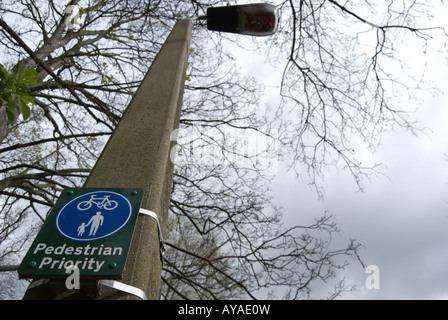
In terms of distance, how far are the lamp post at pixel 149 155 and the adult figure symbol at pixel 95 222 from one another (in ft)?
0.61

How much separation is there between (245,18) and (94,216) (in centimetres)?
212

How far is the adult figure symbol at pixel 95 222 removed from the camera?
3.93 ft

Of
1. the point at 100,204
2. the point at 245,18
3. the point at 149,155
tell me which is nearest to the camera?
the point at 100,204

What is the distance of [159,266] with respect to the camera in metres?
1.57

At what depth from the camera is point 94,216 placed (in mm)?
1261

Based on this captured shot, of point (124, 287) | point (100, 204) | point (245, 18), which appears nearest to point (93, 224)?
point (100, 204)

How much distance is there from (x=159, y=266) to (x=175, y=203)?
4.77 metres

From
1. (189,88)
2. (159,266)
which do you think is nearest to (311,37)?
(189,88)

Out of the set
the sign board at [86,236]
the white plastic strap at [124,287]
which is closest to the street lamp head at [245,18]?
the sign board at [86,236]

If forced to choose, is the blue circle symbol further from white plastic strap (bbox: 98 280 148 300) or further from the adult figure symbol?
white plastic strap (bbox: 98 280 148 300)

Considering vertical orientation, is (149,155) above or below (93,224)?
above

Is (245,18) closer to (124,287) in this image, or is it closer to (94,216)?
(94,216)

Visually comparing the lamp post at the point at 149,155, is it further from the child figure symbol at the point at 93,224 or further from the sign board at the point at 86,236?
the child figure symbol at the point at 93,224
